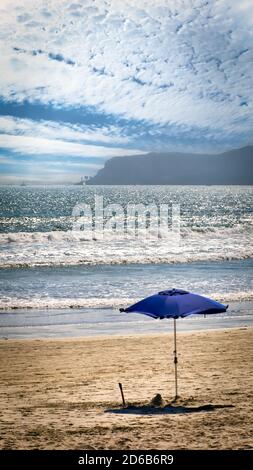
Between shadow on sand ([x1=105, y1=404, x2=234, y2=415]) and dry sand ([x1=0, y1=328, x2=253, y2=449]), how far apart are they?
67 mm

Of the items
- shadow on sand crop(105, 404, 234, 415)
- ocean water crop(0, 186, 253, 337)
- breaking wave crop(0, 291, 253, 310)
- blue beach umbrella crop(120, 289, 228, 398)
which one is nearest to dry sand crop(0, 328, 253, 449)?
shadow on sand crop(105, 404, 234, 415)

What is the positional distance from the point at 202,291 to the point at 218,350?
9654mm

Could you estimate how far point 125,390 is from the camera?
32.6 ft

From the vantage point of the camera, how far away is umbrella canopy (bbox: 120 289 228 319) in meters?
8.35

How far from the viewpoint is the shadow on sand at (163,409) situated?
8375 millimetres

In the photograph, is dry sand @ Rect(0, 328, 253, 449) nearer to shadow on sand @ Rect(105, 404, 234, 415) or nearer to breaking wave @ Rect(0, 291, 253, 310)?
shadow on sand @ Rect(105, 404, 234, 415)

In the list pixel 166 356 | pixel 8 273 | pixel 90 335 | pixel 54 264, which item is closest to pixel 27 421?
pixel 166 356

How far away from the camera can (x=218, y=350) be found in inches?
518

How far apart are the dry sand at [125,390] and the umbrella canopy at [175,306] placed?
1645mm

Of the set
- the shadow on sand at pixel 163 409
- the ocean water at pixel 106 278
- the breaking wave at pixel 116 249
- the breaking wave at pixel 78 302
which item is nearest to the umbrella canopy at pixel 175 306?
the shadow on sand at pixel 163 409

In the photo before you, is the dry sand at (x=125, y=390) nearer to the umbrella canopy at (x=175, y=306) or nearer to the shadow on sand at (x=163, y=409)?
the shadow on sand at (x=163, y=409)

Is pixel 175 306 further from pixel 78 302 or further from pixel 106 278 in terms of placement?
pixel 106 278

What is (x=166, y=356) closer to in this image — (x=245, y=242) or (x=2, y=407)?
(x=2, y=407)

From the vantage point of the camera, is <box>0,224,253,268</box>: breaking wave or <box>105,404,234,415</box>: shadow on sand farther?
<box>0,224,253,268</box>: breaking wave
